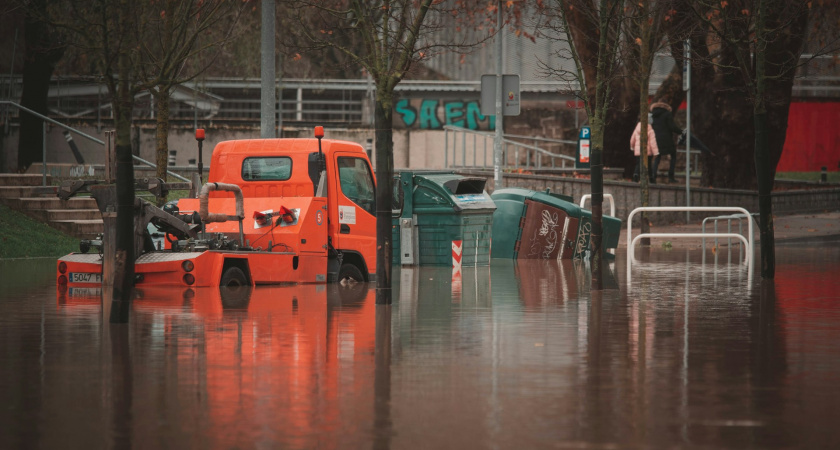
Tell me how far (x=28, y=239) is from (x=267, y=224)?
8578mm

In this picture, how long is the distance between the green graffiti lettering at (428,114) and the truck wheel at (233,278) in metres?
26.1

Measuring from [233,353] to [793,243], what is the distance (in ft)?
63.6

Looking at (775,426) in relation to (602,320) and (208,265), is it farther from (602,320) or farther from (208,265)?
(208,265)

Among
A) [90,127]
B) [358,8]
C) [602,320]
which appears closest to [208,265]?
[358,8]

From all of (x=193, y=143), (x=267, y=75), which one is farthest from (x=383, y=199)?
(x=193, y=143)

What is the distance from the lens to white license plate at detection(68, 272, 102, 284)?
15188 millimetres

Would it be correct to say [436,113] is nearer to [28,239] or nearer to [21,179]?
[21,179]

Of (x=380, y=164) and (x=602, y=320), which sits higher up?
(x=380, y=164)

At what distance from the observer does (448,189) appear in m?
20.8

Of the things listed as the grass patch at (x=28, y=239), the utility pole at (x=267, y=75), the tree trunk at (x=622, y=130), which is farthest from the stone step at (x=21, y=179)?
the tree trunk at (x=622, y=130)

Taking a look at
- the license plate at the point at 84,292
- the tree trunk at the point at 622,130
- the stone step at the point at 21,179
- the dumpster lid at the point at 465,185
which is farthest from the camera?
the tree trunk at the point at 622,130

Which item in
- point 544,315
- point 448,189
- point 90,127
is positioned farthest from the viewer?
point 90,127

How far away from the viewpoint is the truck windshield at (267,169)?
1680 centimetres

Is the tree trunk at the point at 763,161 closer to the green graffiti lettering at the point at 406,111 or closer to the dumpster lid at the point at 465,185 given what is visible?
the dumpster lid at the point at 465,185
